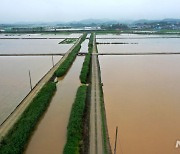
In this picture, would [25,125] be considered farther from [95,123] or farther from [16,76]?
[16,76]

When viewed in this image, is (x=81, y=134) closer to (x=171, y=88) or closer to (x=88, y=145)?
(x=88, y=145)

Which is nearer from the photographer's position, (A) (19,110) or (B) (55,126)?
(B) (55,126)

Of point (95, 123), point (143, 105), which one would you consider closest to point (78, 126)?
point (95, 123)

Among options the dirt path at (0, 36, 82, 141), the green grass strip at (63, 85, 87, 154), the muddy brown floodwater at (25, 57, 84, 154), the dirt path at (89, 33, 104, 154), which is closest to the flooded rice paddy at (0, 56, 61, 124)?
the dirt path at (0, 36, 82, 141)

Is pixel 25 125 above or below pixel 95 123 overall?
above

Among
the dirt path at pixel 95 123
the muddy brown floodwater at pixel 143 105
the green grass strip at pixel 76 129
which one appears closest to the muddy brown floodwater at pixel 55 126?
the green grass strip at pixel 76 129

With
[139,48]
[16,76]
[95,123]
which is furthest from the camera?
[139,48]

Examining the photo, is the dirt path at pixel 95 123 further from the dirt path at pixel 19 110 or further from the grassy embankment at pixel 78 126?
the dirt path at pixel 19 110

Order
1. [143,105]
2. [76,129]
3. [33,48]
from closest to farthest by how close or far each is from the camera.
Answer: [76,129] → [143,105] → [33,48]
